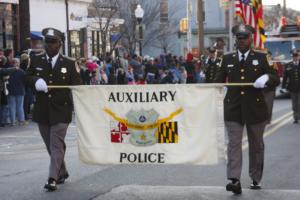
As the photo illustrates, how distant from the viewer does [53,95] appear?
8.70 m

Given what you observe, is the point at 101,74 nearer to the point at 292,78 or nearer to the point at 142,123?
the point at 292,78

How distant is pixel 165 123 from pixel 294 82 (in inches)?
422

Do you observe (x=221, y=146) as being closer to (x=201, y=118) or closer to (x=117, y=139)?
(x=201, y=118)

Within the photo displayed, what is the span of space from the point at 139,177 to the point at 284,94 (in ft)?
63.4

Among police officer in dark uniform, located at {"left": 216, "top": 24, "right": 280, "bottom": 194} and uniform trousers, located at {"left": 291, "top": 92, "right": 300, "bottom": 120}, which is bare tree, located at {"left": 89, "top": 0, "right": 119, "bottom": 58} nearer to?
uniform trousers, located at {"left": 291, "top": 92, "right": 300, "bottom": 120}

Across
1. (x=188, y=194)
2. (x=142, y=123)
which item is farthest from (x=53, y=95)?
(x=188, y=194)

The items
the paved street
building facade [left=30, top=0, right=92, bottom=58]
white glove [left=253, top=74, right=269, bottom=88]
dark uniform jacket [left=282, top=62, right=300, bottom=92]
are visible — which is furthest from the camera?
building facade [left=30, top=0, right=92, bottom=58]

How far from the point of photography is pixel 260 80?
7934mm

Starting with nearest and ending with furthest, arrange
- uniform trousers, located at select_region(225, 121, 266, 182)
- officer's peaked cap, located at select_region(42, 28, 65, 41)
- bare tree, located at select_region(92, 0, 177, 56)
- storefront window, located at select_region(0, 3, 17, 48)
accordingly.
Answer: uniform trousers, located at select_region(225, 121, 266, 182) < officer's peaked cap, located at select_region(42, 28, 65, 41) < storefront window, located at select_region(0, 3, 17, 48) < bare tree, located at select_region(92, 0, 177, 56)

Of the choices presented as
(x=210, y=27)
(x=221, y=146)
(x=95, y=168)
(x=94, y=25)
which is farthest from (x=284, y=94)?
(x=210, y=27)

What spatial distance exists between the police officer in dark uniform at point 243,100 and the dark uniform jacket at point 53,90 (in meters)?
1.87

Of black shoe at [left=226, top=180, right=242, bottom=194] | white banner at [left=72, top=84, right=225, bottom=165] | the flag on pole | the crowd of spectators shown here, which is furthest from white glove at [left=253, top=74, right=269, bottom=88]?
the flag on pole

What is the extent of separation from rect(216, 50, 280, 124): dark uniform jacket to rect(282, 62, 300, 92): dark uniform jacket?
10208mm

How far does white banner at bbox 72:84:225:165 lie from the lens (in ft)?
26.6
